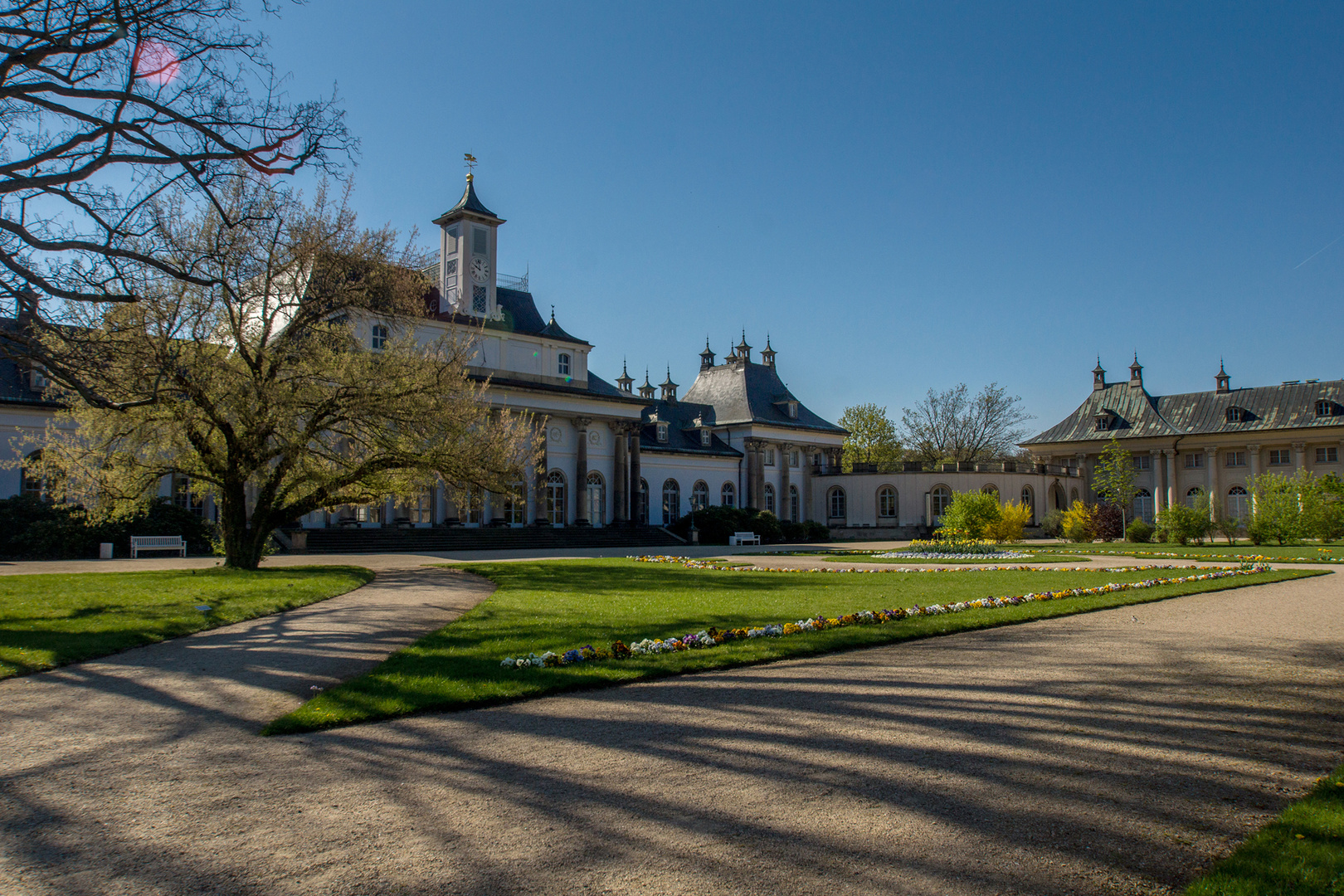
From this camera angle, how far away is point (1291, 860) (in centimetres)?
349

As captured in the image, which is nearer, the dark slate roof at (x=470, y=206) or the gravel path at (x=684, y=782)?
the gravel path at (x=684, y=782)

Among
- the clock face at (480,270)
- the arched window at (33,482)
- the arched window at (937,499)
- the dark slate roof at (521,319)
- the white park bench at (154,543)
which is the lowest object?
the white park bench at (154,543)

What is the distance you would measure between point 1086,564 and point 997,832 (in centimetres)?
1948

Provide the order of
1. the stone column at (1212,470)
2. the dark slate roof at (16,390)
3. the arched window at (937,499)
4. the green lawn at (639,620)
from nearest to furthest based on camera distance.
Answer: the green lawn at (639,620) → the dark slate roof at (16,390) → the arched window at (937,499) → the stone column at (1212,470)

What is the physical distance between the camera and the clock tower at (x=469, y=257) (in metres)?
41.5

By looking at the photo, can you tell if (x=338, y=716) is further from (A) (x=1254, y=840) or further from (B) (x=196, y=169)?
(B) (x=196, y=169)

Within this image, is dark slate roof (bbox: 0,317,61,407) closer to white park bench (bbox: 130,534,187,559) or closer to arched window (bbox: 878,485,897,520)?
white park bench (bbox: 130,534,187,559)

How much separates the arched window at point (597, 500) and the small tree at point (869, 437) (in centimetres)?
2086

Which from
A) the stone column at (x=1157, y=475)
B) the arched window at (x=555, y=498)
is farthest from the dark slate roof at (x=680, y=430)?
the stone column at (x=1157, y=475)

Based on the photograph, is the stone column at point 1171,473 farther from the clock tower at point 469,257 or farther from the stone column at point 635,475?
the clock tower at point 469,257

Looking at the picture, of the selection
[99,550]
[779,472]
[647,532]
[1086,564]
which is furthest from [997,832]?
[779,472]

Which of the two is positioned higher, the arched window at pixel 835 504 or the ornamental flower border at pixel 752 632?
the arched window at pixel 835 504

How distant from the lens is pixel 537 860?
3553 millimetres

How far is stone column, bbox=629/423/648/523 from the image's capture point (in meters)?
44.6
